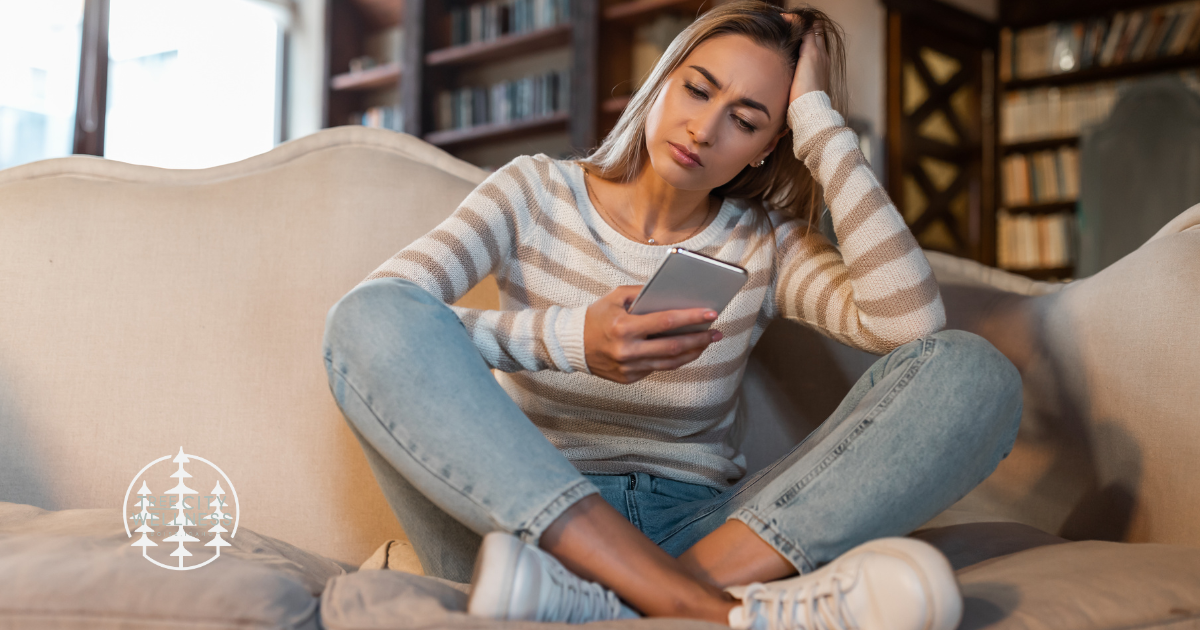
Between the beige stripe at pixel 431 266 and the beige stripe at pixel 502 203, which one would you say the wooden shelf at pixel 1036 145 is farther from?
the beige stripe at pixel 431 266

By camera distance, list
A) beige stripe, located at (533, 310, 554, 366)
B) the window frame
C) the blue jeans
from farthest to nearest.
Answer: the window frame
beige stripe, located at (533, 310, 554, 366)
the blue jeans

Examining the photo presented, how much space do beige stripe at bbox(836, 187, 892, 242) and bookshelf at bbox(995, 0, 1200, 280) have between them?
340 cm

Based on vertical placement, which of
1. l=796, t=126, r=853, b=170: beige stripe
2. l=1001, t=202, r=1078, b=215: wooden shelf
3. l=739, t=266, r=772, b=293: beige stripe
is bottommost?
l=739, t=266, r=772, b=293: beige stripe

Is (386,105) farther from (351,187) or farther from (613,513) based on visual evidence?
(613,513)

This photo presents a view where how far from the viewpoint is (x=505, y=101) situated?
4094mm

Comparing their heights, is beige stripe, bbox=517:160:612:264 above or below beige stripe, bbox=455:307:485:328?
above

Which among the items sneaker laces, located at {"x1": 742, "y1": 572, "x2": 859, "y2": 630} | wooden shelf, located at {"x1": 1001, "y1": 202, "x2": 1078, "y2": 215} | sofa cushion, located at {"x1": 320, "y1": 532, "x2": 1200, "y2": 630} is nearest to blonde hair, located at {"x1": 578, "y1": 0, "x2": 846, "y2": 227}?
sofa cushion, located at {"x1": 320, "y1": 532, "x2": 1200, "y2": 630}

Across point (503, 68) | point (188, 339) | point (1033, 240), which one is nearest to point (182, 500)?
point (188, 339)

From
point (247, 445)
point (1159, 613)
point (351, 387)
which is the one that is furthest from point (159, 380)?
point (1159, 613)

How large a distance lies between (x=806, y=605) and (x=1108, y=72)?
4118 millimetres

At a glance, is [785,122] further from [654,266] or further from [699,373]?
[699,373]

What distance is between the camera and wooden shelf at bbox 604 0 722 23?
3.49 meters

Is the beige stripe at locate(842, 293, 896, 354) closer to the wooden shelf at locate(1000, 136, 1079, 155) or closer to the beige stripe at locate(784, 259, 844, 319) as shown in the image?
the beige stripe at locate(784, 259, 844, 319)

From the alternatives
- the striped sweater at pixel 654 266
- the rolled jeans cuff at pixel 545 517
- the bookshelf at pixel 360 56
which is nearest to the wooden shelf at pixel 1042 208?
the bookshelf at pixel 360 56
